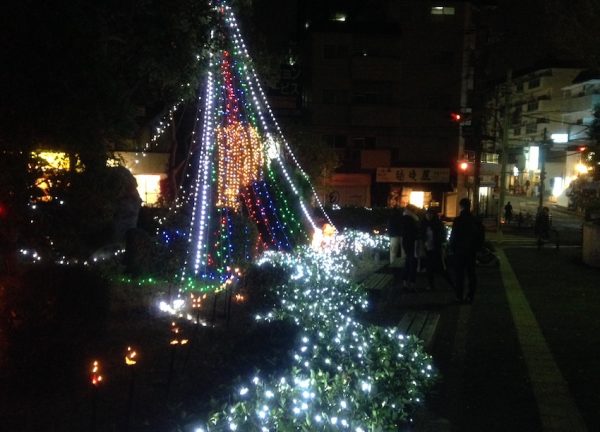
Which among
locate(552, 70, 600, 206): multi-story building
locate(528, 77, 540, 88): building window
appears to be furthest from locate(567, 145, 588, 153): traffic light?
locate(528, 77, 540, 88): building window

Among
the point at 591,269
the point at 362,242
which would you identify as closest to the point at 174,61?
the point at 362,242

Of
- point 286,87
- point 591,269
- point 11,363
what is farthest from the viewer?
point 286,87

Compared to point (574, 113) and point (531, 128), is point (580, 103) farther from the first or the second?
point (531, 128)

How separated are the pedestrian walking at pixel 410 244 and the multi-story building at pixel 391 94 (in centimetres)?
2693

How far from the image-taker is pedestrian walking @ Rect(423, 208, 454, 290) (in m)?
→ 12.1

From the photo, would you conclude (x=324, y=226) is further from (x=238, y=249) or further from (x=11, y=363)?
(x=11, y=363)

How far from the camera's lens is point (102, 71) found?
6781mm

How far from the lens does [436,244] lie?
1220 cm

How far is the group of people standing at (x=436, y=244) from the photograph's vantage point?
10508mm

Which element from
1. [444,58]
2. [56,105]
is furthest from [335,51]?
[56,105]

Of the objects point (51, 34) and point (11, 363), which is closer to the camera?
point (11, 363)

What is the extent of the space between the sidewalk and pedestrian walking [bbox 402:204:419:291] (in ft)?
1.01

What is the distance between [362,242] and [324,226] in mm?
1395

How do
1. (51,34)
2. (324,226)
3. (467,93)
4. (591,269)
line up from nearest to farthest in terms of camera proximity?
(51,34) < (591,269) < (324,226) < (467,93)
